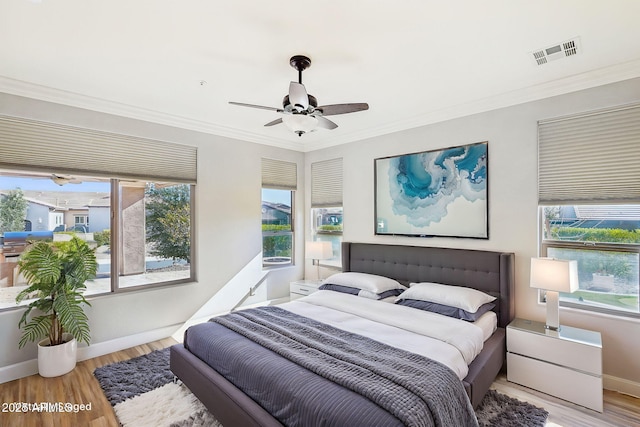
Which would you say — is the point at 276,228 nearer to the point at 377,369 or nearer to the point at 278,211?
the point at 278,211

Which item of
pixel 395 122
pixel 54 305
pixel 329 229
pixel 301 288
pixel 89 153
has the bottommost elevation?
pixel 301 288

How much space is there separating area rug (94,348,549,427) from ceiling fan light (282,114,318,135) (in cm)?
228

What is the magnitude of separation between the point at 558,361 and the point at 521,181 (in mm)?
1608

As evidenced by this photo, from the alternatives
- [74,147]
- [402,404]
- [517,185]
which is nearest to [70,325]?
[74,147]

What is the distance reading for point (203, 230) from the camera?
13.6ft

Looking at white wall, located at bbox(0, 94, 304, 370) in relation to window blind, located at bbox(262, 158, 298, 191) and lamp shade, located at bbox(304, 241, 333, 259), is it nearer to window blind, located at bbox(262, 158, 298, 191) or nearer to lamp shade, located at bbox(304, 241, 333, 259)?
window blind, located at bbox(262, 158, 298, 191)

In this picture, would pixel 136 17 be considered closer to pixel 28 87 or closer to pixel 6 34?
pixel 6 34

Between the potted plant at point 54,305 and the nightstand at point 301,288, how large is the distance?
101 inches

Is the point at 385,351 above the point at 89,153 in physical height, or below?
below

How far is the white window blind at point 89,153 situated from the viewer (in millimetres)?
2908

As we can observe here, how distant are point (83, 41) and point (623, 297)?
4663 mm

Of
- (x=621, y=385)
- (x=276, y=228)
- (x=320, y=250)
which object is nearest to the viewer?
(x=621, y=385)

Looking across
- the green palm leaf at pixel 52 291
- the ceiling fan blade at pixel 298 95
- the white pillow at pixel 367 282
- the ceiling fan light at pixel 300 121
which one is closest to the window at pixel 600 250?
the white pillow at pixel 367 282

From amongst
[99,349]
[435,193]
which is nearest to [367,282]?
[435,193]
